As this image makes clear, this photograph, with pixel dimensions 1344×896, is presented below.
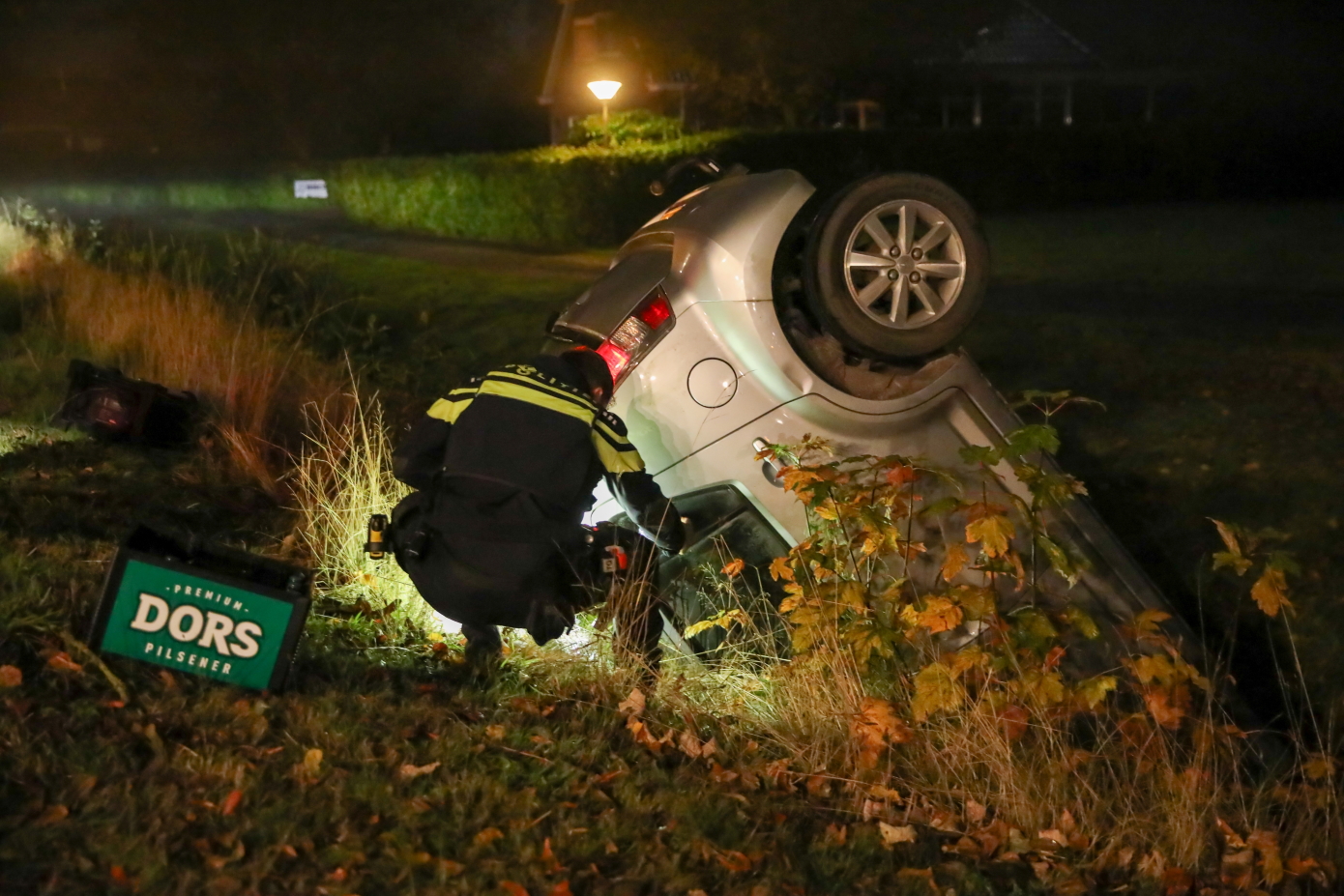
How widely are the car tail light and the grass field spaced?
1.00 metres

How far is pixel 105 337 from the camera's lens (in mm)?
8477

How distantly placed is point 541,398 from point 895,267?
133cm

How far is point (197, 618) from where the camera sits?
3.92m

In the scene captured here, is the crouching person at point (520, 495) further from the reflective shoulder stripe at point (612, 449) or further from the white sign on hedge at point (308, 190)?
the white sign on hedge at point (308, 190)

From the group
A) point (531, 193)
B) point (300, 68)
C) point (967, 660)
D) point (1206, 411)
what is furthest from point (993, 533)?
point (300, 68)

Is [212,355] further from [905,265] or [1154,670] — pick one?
[1154,670]

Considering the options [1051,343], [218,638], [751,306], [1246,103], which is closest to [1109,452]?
[1051,343]

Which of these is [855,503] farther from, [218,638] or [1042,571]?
[218,638]

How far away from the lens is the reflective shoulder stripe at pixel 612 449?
4426 millimetres

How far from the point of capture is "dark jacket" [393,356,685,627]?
4344 mm

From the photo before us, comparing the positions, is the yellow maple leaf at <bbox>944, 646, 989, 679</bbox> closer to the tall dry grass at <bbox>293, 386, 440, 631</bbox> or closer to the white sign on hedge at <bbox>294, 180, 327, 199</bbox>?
the tall dry grass at <bbox>293, 386, 440, 631</bbox>

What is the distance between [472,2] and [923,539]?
47.1 m

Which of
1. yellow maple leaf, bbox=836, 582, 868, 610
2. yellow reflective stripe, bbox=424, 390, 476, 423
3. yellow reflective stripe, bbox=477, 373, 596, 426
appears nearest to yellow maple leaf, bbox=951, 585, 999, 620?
yellow maple leaf, bbox=836, 582, 868, 610

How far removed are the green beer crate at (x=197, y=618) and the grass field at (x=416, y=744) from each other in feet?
0.29
